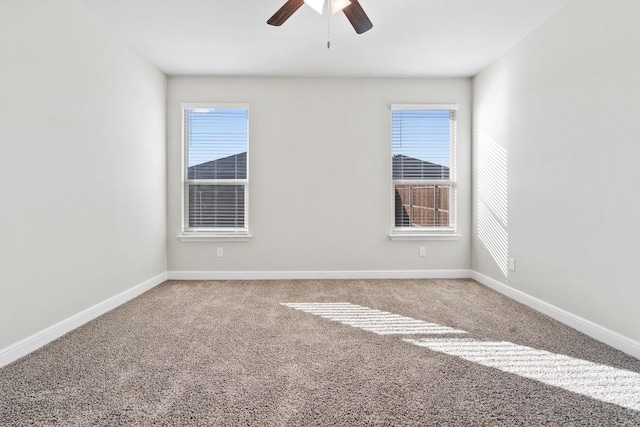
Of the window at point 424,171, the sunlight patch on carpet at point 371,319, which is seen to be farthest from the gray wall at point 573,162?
the sunlight patch on carpet at point 371,319

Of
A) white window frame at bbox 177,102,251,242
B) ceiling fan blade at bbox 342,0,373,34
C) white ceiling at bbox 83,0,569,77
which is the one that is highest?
white ceiling at bbox 83,0,569,77

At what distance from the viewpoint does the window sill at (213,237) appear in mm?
4219

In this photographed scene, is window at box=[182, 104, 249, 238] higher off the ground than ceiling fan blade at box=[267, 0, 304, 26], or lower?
lower

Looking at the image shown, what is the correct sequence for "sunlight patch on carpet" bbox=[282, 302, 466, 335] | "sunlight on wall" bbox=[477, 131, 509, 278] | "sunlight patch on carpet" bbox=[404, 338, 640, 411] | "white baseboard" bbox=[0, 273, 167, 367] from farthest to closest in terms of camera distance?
"sunlight on wall" bbox=[477, 131, 509, 278]
"sunlight patch on carpet" bbox=[282, 302, 466, 335]
"white baseboard" bbox=[0, 273, 167, 367]
"sunlight patch on carpet" bbox=[404, 338, 640, 411]

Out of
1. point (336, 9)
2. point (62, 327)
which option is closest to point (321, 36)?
point (336, 9)

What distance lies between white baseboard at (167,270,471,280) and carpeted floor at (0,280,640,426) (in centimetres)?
115

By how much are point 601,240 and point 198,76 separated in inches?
174

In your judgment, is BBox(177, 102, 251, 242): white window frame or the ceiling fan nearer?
the ceiling fan

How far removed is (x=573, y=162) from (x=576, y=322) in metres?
1.24

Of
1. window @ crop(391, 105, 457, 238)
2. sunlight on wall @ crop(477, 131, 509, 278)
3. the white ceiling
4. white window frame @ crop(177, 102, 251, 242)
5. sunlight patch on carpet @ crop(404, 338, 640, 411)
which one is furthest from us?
window @ crop(391, 105, 457, 238)

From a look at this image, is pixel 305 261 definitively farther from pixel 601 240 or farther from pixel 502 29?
pixel 502 29

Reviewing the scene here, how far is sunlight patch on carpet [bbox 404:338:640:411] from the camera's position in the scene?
1.68m

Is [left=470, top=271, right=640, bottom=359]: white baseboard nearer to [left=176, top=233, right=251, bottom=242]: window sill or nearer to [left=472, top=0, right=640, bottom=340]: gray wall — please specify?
[left=472, top=0, right=640, bottom=340]: gray wall

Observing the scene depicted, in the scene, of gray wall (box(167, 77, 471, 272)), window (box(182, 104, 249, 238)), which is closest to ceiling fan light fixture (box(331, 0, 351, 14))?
gray wall (box(167, 77, 471, 272))
